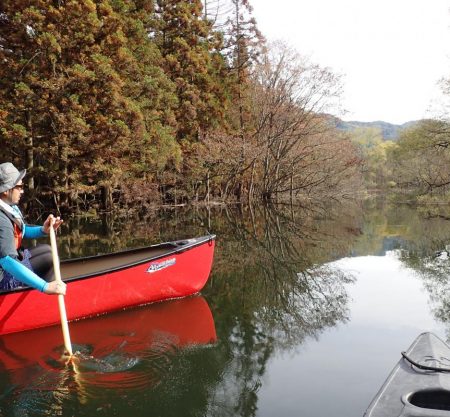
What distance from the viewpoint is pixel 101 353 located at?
4.29 meters

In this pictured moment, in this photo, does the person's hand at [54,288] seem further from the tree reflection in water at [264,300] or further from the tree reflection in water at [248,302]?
the tree reflection in water at [264,300]

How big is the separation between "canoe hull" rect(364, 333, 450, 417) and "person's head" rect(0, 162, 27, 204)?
344cm

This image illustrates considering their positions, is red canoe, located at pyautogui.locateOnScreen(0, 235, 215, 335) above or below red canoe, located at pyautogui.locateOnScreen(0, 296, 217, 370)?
above

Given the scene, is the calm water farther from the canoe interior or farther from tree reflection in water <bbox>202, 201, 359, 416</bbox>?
the canoe interior

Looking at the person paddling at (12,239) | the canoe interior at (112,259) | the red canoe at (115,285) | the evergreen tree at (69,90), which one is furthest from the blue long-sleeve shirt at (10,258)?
the evergreen tree at (69,90)

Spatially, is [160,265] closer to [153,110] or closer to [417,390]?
[417,390]

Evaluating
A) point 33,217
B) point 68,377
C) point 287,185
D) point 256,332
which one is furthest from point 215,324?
point 287,185

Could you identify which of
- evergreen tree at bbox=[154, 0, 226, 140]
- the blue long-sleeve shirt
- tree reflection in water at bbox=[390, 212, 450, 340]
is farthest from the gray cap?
evergreen tree at bbox=[154, 0, 226, 140]

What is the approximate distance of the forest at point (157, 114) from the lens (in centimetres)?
1733

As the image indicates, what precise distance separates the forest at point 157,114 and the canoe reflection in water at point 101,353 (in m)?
13.7

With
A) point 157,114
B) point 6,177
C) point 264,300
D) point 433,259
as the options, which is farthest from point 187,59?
point 6,177

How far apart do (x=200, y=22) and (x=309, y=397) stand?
27010 mm

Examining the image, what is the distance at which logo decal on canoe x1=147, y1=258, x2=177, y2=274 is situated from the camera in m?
5.42

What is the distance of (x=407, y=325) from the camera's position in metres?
5.26
